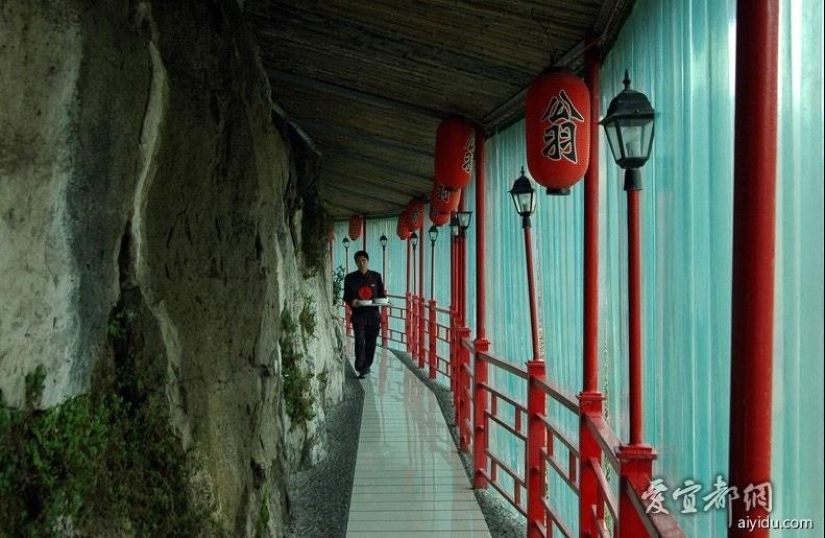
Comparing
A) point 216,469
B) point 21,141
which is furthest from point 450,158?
point 21,141

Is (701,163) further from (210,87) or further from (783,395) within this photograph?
(210,87)

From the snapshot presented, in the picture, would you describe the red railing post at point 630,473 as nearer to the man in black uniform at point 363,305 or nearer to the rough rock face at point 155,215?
the rough rock face at point 155,215

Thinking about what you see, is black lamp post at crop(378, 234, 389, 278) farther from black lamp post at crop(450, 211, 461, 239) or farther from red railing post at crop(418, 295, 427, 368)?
black lamp post at crop(450, 211, 461, 239)

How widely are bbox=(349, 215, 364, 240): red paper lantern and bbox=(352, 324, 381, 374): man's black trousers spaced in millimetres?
4945

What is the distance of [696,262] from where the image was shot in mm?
2266

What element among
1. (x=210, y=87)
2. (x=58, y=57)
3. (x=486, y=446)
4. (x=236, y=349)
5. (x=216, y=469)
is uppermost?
(x=210, y=87)

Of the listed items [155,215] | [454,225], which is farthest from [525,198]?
[454,225]

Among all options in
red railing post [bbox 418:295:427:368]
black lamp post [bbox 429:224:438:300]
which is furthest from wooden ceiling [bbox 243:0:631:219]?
red railing post [bbox 418:295:427:368]

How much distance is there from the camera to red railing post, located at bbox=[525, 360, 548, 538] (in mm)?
3992

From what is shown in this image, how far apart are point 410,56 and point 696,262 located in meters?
2.44

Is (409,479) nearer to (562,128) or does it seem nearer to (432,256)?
(562,128)

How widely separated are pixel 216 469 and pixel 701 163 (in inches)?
84.0

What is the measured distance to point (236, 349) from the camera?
3492mm

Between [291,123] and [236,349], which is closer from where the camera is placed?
[236,349]
